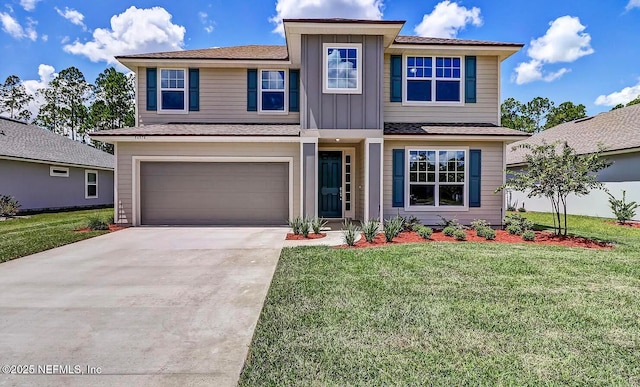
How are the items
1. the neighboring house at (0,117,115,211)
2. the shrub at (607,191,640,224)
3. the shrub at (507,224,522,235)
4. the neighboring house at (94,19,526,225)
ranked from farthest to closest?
the neighboring house at (0,117,115,211)
the shrub at (607,191,640,224)
the neighboring house at (94,19,526,225)
the shrub at (507,224,522,235)

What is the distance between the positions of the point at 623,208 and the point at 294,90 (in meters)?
12.4

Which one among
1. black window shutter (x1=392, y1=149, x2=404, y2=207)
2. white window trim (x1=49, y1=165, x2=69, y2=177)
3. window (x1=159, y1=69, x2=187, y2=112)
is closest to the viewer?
black window shutter (x1=392, y1=149, x2=404, y2=207)

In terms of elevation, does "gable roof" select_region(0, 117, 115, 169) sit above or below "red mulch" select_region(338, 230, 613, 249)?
above

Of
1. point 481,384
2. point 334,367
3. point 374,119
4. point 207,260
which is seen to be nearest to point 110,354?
point 334,367

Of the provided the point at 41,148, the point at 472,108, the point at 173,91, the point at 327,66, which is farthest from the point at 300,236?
the point at 41,148

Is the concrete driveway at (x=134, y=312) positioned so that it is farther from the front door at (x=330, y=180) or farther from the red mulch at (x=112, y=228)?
the front door at (x=330, y=180)

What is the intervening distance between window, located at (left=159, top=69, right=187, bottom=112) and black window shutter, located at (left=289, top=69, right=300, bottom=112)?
361cm

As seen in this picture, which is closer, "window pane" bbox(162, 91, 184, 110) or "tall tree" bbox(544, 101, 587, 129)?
"window pane" bbox(162, 91, 184, 110)

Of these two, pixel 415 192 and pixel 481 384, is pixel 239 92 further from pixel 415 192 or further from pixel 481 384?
pixel 481 384

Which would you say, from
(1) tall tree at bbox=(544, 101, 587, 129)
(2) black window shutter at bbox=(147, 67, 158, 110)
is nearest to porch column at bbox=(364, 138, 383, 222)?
(2) black window shutter at bbox=(147, 67, 158, 110)

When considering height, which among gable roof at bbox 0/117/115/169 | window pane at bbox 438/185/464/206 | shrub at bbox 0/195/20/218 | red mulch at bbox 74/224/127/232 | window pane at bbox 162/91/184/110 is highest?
window pane at bbox 162/91/184/110

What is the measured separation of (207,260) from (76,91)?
124 ft

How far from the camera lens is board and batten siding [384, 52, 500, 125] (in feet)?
36.5

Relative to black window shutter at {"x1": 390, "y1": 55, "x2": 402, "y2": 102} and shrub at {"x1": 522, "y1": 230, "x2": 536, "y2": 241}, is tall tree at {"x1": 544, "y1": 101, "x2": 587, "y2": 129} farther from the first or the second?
shrub at {"x1": 522, "y1": 230, "x2": 536, "y2": 241}
